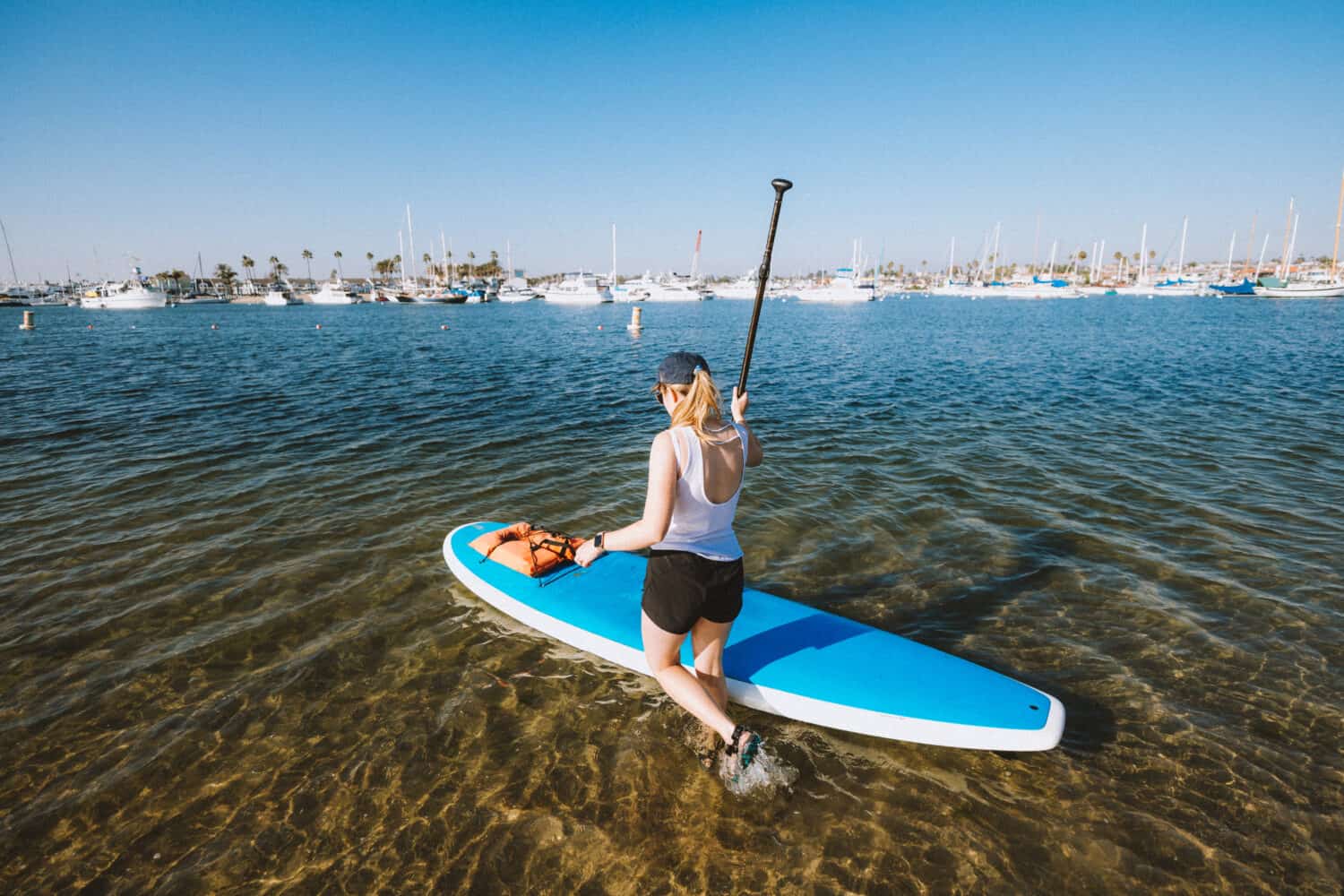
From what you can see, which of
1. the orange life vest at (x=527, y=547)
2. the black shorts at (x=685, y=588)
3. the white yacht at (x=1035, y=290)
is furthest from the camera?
the white yacht at (x=1035, y=290)

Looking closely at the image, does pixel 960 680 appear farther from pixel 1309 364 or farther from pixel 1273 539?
pixel 1309 364

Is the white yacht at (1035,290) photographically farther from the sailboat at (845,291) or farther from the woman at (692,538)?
the woman at (692,538)

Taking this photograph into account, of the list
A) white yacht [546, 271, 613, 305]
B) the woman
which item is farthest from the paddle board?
white yacht [546, 271, 613, 305]

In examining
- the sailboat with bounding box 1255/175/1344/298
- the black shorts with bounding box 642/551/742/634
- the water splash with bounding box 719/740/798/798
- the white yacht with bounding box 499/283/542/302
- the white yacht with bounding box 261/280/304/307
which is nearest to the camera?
the black shorts with bounding box 642/551/742/634

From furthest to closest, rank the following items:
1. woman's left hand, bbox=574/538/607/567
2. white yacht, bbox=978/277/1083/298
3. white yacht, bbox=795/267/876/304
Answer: white yacht, bbox=978/277/1083/298, white yacht, bbox=795/267/876/304, woman's left hand, bbox=574/538/607/567

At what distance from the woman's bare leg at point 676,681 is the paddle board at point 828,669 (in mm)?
986

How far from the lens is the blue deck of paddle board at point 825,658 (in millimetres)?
4191

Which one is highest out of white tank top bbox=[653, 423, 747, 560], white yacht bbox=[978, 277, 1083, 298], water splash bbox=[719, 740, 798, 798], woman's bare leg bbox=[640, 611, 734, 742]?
white yacht bbox=[978, 277, 1083, 298]

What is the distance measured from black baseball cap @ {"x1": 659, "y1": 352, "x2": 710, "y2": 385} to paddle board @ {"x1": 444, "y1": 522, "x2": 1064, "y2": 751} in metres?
2.59

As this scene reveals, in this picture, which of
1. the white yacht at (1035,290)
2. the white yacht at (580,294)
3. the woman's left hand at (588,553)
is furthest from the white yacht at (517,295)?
the woman's left hand at (588,553)

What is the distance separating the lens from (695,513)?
3316mm

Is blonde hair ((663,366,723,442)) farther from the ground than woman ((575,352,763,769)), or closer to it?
farther from the ground

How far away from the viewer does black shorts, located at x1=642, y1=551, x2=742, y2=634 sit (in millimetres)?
3459

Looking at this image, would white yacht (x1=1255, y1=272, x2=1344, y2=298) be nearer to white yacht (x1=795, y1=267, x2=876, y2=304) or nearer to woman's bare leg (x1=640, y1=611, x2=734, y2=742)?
white yacht (x1=795, y1=267, x2=876, y2=304)
